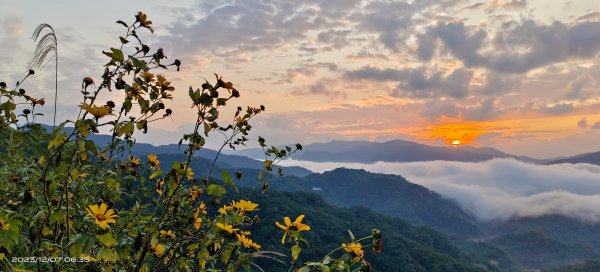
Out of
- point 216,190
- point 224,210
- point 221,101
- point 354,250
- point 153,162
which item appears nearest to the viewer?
point 221,101

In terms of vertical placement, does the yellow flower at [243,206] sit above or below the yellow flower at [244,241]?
above

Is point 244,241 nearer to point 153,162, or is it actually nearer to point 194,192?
point 194,192

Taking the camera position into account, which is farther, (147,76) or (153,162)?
(153,162)

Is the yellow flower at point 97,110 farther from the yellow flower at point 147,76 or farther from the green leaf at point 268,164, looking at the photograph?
the green leaf at point 268,164

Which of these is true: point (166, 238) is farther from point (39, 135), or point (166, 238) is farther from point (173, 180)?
point (39, 135)

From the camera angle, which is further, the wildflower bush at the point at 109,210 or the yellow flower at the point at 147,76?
the yellow flower at the point at 147,76

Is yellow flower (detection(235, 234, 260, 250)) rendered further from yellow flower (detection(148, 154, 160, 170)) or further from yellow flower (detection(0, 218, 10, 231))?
yellow flower (detection(148, 154, 160, 170))

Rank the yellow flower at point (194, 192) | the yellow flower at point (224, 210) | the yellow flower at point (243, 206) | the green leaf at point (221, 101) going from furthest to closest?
the yellow flower at point (194, 192) < the yellow flower at point (243, 206) < the yellow flower at point (224, 210) < the green leaf at point (221, 101)

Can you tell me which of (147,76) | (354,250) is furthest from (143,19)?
(354,250)

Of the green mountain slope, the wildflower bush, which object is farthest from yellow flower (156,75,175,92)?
the green mountain slope
